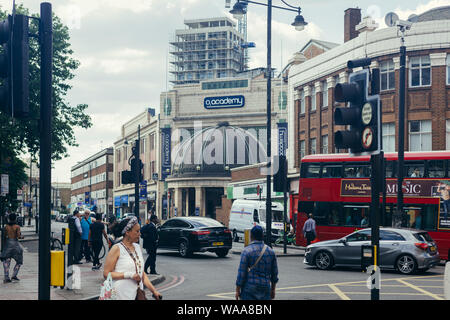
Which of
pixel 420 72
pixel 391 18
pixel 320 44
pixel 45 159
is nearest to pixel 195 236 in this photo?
pixel 391 18

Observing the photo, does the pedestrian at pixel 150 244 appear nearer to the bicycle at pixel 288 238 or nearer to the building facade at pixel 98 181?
the bicycle at pixel 288 238

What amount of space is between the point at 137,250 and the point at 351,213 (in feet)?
60.7

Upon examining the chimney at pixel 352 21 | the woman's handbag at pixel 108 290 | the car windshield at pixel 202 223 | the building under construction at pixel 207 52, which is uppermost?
the building under construction at pixel 207 52

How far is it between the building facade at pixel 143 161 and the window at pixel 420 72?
118 feet

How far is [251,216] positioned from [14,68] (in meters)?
29.9

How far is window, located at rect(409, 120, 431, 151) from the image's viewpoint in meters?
34.4

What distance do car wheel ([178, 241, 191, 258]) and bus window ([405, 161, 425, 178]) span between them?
344 inches

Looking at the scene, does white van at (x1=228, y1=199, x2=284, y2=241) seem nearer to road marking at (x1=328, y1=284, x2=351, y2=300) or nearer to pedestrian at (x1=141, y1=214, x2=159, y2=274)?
pedestrian at (x1=141, y1=214, x2=159, y2=274)

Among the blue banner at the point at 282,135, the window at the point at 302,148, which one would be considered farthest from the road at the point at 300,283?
the blue banner at the point at 282,135

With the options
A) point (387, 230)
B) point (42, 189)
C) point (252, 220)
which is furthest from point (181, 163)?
point (42, 189)

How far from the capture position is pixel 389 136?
1419 inches

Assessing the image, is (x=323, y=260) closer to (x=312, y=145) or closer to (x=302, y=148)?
(x=312, y=145)

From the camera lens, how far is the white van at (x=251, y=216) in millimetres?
33984
